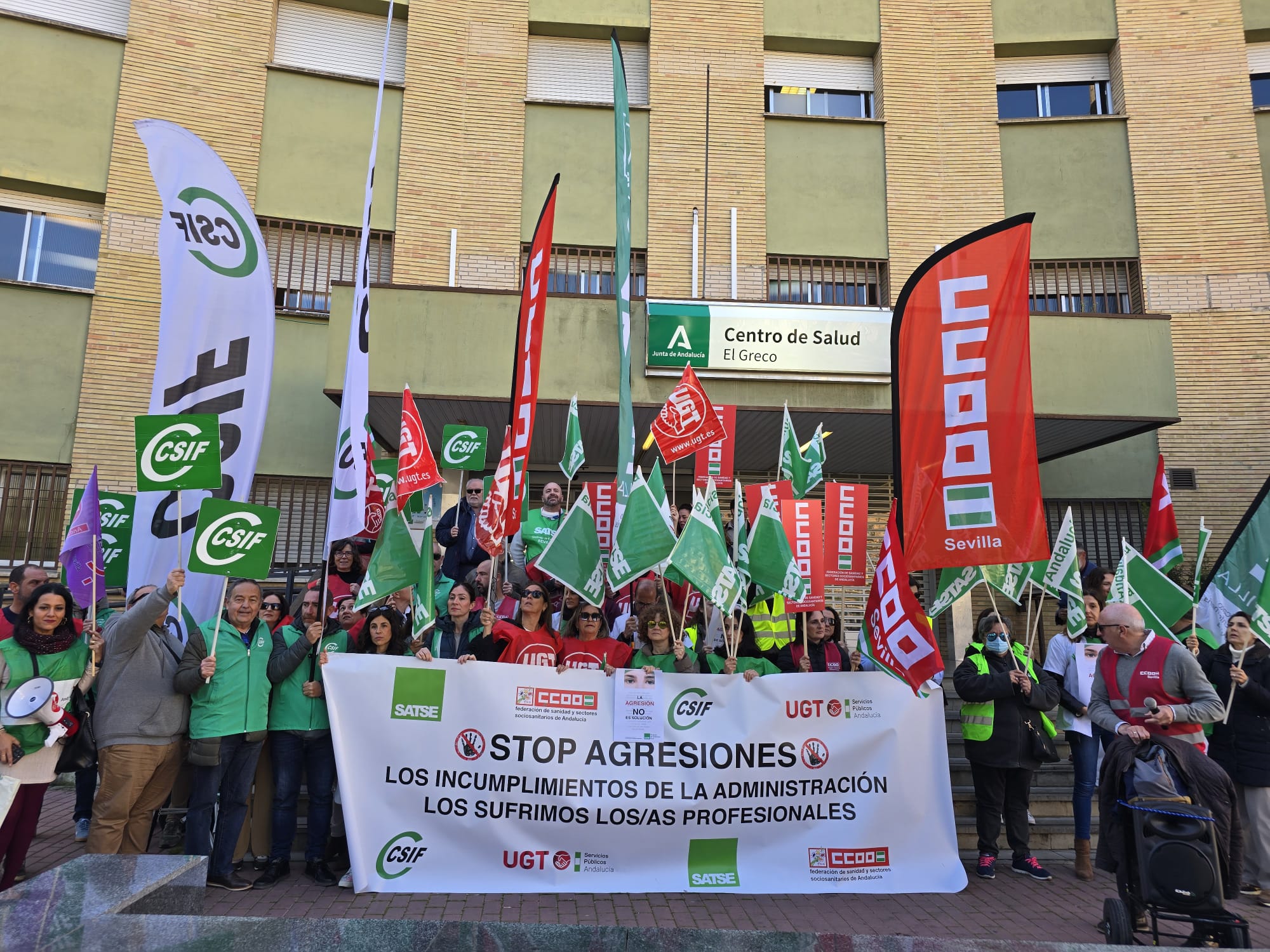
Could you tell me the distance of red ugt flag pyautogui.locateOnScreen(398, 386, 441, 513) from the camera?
743 cm

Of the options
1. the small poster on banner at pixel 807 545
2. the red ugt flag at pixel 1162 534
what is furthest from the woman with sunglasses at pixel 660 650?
the red ugt flag at pixel 1162 534

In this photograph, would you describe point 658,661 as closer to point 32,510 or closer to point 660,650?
point 660,650

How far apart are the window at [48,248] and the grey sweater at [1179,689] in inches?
563

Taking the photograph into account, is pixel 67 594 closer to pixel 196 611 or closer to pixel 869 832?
pixel 196 611

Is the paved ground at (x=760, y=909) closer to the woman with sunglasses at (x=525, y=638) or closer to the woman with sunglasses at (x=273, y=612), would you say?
the woman with sunglasses at (x=525, y=638)

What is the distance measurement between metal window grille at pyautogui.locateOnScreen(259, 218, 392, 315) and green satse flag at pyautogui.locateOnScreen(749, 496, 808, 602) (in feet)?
30.9

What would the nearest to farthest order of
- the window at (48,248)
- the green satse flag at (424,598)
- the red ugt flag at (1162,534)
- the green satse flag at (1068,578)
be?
the green satse flag at (424,598) < the green satse flag at (1068,578) < the red ugt flag at (1162,534) < the window at (48,248)

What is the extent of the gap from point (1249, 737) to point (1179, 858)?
8.25 feet

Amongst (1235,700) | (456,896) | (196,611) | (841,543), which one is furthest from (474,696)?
(1235,700)

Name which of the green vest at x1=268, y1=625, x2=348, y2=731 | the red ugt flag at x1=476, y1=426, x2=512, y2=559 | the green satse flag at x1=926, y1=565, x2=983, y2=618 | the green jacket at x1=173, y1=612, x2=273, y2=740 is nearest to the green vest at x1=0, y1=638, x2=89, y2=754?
the green jacket at x1=173, y1=612, x2=273, y2=740

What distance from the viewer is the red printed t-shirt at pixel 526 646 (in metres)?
5.95

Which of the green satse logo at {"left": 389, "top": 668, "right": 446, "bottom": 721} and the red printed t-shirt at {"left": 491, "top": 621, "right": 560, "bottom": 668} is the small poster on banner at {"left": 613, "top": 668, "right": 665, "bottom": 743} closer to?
the red printed t-shirt at {"left": 491, "top": 621, "right": 560, "bottom": 668}

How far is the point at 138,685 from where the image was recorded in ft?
17.1

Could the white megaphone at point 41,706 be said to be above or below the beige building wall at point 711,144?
below
